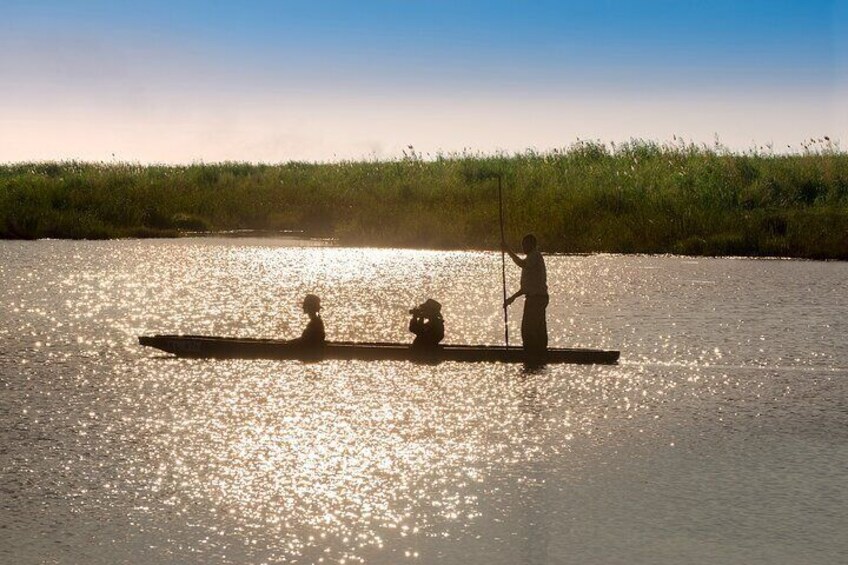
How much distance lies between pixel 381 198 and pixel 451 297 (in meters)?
21.7

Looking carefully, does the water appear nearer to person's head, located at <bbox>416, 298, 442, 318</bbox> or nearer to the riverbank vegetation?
person's head, located at <bbox>416, 298, 442, 318</bbox>

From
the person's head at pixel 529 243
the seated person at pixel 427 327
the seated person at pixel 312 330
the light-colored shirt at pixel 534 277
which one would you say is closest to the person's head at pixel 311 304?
the seated person at pixel 312 330

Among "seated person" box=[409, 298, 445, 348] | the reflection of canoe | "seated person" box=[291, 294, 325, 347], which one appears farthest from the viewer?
"seated person" box=[291, 294, 325, 347]

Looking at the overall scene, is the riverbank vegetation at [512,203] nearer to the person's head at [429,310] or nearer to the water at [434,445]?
the water at [434,445]

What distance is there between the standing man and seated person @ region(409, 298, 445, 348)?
1.07m

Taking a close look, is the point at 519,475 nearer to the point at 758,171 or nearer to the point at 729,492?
the point at 729,492

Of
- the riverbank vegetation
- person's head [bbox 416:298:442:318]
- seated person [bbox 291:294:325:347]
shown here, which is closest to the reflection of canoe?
seated person [bbox 291:294:325:347]

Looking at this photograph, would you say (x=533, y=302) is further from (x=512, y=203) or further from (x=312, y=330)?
(x=512, y=203)

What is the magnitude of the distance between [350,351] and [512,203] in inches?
970

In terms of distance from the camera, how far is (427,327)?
15234 mm

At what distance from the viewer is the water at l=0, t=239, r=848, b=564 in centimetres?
750

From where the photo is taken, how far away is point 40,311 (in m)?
21.5

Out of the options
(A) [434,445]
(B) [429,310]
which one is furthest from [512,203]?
(A) [434,445]

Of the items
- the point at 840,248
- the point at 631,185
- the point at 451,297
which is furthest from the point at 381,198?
the point at 451,297
